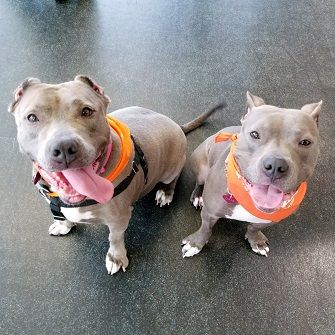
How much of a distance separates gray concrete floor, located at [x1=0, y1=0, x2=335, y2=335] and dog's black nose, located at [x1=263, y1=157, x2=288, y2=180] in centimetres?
108

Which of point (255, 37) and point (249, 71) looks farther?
point (255, 37)

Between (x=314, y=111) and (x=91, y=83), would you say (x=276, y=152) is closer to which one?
(x=314, y=111)

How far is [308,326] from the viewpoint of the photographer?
2443mm

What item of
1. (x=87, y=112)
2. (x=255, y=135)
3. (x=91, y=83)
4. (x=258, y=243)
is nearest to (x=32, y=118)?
(x=87, y=112)

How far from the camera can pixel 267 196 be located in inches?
75.5

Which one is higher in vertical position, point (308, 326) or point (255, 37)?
point (255, 37)

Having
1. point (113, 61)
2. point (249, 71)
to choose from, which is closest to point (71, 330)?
point (113, 61)

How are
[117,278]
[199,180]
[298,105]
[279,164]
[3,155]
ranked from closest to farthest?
[279,164]
[117,278]
[199,180]
[3,155]
[298,105]

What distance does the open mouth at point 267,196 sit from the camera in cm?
191

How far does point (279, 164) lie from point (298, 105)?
2.10 m

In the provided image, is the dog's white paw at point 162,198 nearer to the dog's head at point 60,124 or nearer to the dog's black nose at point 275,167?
the dog's head at point 60,124

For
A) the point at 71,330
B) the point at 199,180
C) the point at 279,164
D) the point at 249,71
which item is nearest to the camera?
the point at 279,164

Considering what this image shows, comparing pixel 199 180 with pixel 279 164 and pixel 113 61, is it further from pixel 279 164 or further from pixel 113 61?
pixel 113 61

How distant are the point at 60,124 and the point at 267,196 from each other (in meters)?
1.01
